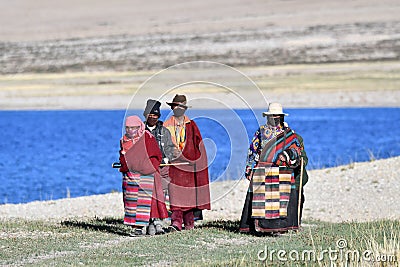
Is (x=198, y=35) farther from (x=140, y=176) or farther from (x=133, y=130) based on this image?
(x=133, y=130)

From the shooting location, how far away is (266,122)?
1195cm

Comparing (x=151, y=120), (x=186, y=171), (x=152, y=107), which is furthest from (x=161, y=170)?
(x=152, y=107)

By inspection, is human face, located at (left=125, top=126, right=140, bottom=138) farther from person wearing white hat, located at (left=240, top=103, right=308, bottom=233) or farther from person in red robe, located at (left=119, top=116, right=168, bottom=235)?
person wearing white hat, located at (left=240, top=103, right=308, bottom=233)

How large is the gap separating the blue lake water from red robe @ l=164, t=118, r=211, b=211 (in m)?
0.26

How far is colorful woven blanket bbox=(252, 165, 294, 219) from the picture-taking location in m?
12.0

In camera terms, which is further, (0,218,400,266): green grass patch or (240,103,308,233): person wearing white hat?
(240,103,308,233): person wearing white hat

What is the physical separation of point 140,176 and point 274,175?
1.55 metres

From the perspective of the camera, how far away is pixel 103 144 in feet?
107

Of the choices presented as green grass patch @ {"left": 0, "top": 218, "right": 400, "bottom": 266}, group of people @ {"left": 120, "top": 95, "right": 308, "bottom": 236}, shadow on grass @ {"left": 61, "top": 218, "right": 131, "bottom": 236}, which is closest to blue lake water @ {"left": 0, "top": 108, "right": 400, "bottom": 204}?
group of people @ {"left": 120, "top": 95, "right": 308, "bottom": 236}

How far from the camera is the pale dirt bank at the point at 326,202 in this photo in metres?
16.0

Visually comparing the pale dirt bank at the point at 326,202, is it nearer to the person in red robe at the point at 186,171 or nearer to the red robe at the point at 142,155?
the person in red robe at the point at 186,171

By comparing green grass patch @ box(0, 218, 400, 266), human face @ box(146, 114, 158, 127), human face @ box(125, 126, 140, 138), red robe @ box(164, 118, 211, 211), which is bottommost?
green grass patch @ box(0, 218, 400, 266)

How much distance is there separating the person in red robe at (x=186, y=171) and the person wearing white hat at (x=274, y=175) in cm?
68

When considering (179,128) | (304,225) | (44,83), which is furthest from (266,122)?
(44,83)
